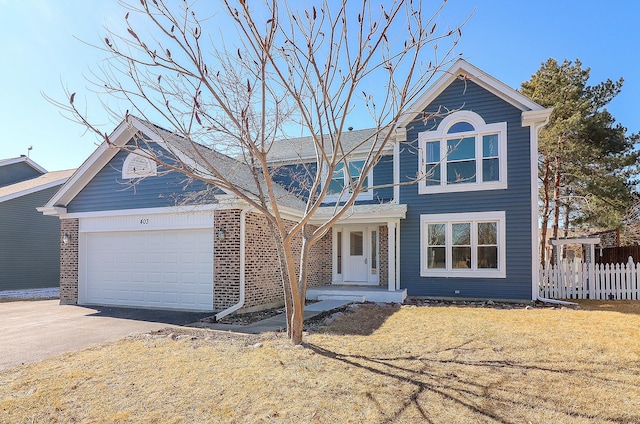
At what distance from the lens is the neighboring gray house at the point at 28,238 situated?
57.3ft

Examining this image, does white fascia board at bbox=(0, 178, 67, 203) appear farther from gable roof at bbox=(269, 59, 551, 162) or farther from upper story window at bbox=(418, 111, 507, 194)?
upper story window at bbox=(418, 111, 507, 194)

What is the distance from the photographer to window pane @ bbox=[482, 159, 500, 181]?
1192 cm

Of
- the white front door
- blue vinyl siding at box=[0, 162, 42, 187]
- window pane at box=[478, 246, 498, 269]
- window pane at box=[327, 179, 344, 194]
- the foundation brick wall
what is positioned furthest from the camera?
blue vinyl siding at box=[0, 162, 42, 187]

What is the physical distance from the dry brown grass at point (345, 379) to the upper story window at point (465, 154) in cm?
555

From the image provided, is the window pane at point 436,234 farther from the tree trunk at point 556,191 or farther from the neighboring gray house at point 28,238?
the neighboring gray house at point 28,238

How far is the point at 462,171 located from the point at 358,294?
4.95 m

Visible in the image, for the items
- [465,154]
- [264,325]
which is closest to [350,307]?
[264,325]

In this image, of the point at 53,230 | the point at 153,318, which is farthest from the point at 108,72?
the point at 53,230

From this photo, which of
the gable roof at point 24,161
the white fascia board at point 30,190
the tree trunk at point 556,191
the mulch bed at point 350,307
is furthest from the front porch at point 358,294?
the gable roof at point 24,161

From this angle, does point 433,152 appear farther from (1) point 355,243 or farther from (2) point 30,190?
(2) point 30,190

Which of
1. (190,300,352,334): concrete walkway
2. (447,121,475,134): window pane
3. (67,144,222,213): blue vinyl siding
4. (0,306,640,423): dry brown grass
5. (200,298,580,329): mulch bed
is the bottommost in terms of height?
(200,298,580,329): mulch bed

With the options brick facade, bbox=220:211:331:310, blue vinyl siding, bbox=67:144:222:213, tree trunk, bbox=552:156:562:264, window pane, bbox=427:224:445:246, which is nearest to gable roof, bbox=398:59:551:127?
window pane, bbox=427:224:445:246

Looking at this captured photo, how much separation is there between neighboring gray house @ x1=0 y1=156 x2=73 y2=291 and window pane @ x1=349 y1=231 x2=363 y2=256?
14.9 metres

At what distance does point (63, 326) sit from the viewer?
862 centimetres
